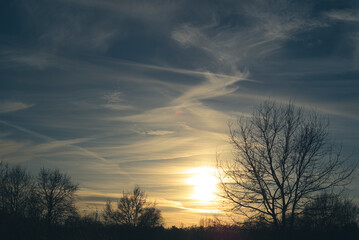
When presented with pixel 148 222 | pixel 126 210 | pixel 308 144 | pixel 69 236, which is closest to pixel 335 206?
pixel 308 144

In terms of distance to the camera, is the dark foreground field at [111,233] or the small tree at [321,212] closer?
the dark foreground field at [111,233]

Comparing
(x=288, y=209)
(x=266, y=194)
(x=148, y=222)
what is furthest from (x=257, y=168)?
(x=148, y=222)

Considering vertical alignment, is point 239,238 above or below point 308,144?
below

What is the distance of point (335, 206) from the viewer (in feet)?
55.9

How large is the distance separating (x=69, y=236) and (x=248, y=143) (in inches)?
446

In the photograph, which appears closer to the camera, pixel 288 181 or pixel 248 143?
pixel 288 181

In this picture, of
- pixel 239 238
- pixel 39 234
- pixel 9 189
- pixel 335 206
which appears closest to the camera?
pixel 39 234

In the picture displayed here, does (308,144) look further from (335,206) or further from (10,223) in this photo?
(10,223)

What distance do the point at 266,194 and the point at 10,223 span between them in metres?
13.1

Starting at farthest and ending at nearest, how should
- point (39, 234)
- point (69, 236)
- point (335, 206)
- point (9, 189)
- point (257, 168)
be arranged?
1. point (9, 189)
2. point (257, 168)
3. point (335, 206)
4. point (69, 236)
5. point (39, 234)

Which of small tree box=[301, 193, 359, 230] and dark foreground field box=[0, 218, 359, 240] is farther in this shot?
small tree box=[301, 193, 359, 230]

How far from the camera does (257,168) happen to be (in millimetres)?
18391

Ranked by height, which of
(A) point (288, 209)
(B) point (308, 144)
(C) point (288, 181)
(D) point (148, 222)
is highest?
(B) point (308, 144)

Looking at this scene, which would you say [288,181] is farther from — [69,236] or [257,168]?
[69,236]
